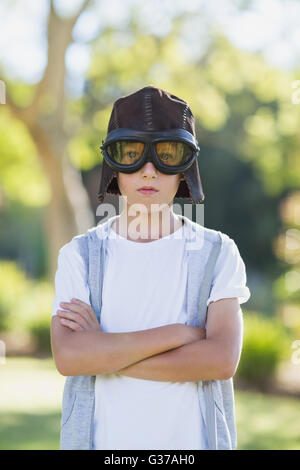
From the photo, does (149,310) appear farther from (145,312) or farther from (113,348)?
(113,348)

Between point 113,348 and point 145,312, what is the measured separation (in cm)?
18

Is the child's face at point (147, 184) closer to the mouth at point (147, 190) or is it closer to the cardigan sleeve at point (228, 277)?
the mouth at point (147, 190)

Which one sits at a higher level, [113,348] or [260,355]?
[260,355]

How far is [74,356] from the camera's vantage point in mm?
2049

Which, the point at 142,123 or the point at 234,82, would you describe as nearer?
the point at 142,123

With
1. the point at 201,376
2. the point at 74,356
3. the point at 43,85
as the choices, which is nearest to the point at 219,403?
the point at 201,376

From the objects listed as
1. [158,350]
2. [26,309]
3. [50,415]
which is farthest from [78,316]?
[26,309]

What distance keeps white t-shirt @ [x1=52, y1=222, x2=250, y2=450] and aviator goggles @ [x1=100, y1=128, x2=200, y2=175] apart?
10.0 inches

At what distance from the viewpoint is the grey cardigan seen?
203cm

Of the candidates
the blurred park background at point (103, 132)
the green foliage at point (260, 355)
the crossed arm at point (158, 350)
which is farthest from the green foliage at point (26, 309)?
the crossed arm at point (158, 350)

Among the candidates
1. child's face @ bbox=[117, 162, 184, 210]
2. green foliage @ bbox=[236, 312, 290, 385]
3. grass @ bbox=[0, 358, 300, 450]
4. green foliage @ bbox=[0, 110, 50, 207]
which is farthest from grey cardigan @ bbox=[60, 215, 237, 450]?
green foliage @ bbox=[0, 110, 50, 207]

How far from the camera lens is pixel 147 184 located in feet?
7.01
